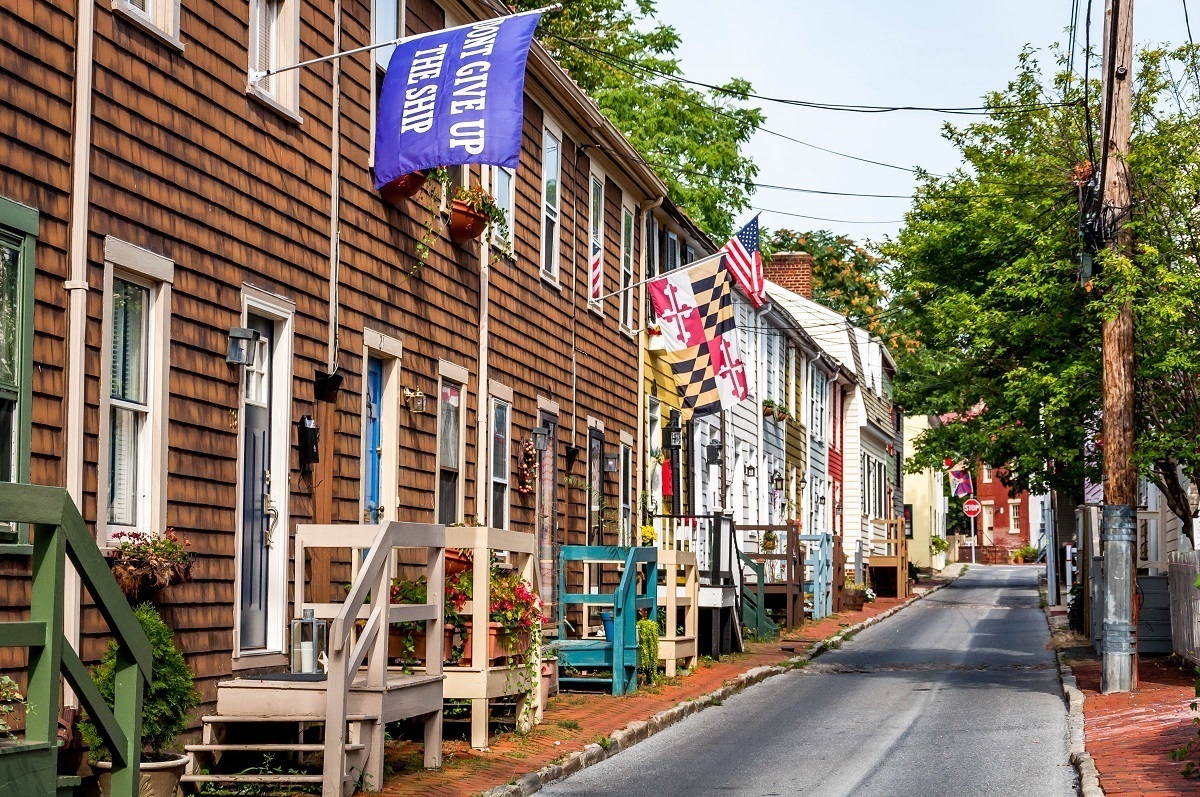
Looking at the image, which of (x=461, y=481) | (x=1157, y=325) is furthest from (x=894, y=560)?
(x=461, y=481)

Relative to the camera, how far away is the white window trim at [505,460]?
16.1 meters

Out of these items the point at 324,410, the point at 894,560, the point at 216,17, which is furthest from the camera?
the point at 894,560

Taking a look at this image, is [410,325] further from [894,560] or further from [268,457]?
[894,560]

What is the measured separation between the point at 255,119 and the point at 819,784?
240 inches

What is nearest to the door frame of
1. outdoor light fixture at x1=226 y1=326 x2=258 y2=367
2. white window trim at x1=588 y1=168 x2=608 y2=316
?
outdoor light fixture at x1=226 y1=326 x2=258 y2=367

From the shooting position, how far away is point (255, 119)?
10945mm

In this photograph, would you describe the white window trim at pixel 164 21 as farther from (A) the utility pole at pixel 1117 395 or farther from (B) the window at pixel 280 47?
(A) the utility pole at pixel 1117 395

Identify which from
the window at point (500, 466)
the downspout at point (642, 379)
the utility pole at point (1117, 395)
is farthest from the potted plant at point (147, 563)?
the downspout at point (642, 379)

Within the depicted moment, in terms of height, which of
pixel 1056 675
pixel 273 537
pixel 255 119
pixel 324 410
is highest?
pixel 255 119

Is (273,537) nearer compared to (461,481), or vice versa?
(273,537)

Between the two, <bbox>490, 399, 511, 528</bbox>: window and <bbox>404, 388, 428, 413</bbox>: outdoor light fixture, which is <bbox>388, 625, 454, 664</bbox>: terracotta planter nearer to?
<bbox>404, 388, 428, 413</bbox>: outdoor light fixture

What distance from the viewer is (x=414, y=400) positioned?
13742mm

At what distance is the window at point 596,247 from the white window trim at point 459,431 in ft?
17.7

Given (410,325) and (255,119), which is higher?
(255,119)
